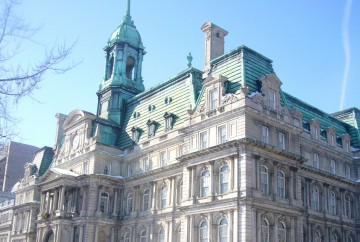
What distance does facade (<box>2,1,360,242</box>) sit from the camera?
39.7 metres

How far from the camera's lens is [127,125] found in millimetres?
59500

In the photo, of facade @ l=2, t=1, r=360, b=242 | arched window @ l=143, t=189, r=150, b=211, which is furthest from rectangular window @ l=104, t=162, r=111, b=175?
arched window @ l=143, t=189, r=150, b=211

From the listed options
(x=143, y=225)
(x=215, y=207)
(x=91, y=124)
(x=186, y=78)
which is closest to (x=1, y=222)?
(x=91, y=124)

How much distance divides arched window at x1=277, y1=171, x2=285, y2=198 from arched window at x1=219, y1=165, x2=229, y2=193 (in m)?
4.95

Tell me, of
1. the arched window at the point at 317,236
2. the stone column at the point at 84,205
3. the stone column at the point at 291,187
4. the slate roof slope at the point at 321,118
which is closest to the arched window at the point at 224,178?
the stone column at the point at 291,187

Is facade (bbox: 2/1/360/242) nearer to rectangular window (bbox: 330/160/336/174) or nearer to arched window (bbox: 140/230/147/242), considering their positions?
rectangular window (bbox: 330/160/336/174)

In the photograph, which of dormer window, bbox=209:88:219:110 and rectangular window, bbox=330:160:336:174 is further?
rectangular window, bbox=330:160:336:174

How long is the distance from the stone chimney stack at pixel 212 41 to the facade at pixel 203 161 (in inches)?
5.5

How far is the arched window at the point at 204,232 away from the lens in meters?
40.0

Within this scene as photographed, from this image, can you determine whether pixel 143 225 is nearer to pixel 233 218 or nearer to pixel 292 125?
pixel 233 218

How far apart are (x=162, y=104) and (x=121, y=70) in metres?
12.7

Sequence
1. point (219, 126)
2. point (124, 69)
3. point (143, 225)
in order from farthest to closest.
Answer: point (124, 69) < point (143, 225) < point (219, 126)

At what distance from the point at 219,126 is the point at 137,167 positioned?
16001mm

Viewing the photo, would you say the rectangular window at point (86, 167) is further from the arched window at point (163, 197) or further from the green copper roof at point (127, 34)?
the green copper roof at point (127, 34)
